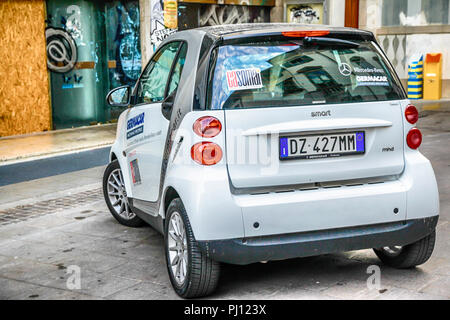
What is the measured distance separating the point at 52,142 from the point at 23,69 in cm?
180

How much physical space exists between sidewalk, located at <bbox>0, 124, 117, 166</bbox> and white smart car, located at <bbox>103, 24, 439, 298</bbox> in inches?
276

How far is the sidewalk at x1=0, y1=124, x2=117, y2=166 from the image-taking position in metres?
11.3

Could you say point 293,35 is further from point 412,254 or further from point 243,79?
point 412,254

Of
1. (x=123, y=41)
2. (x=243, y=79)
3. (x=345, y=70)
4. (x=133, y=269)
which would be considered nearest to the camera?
(x=243, y=79)

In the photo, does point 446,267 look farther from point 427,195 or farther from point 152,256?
point 152,256

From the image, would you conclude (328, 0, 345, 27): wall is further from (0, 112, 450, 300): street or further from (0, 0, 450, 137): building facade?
(0, 112, 450, 300): street

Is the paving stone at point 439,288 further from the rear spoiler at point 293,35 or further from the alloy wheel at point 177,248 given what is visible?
the rear spoiler at point 293,35

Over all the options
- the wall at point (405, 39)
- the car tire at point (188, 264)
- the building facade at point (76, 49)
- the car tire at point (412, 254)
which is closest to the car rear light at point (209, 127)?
the car tire at point (188, 264)

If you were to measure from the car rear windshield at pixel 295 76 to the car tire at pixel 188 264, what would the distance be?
0.76 meters

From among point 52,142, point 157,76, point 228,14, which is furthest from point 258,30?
point 228,14

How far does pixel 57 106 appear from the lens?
1404 centimetres

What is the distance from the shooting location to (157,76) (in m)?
5.66

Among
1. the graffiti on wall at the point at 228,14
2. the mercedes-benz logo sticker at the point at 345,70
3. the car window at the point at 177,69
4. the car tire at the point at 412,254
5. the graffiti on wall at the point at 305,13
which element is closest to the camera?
the mercedes-benz logo sticker at the point at 345,70

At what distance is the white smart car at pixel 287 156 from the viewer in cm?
423
